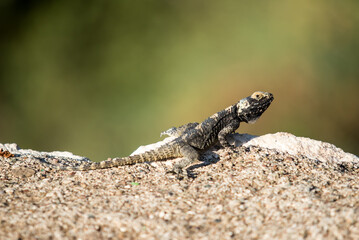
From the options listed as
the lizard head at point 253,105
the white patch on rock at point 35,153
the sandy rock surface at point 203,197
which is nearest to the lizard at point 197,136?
the lizard head at point 253,105

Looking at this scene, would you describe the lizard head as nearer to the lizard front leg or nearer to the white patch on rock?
the lizard front leg

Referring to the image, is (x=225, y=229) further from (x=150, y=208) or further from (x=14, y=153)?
(x=14, y=153)

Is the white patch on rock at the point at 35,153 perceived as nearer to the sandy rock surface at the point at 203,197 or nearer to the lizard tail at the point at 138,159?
the sandy rock surface at the point at 203,197

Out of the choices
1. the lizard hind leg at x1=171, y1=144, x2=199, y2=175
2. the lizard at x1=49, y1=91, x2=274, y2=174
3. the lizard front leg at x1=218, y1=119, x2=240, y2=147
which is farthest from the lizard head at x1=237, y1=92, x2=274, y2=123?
the lizard hind leg at x1=171, y1=144, x2=199, y2=175

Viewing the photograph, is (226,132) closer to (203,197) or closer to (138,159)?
(138,159)

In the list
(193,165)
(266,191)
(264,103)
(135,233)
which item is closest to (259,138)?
(264,103)

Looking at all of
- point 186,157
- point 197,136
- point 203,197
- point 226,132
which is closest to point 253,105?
point 226,132

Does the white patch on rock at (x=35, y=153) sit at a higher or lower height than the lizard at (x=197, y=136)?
higher
